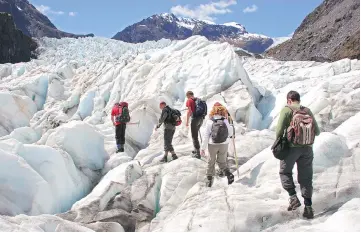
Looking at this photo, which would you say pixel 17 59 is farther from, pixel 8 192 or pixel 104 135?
pixel 8 192

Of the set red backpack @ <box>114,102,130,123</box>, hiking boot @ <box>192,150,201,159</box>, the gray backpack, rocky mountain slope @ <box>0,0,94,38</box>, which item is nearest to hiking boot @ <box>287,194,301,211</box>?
the gray backpack

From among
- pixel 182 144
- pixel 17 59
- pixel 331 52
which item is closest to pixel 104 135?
pixel 182 144

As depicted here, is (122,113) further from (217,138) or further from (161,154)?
(217,138)

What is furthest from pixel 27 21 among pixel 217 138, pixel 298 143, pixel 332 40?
pixel 298 143

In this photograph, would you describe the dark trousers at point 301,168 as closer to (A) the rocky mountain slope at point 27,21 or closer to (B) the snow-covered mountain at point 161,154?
(B) the snow-covered mountain at point 161,154

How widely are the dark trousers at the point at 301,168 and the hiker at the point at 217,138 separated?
1862mm

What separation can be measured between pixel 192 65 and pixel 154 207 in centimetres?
936

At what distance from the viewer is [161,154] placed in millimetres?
11625

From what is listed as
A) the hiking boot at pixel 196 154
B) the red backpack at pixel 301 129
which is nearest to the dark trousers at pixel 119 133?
the hiking boot at pixel 196 154

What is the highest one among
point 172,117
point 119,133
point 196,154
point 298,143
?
point 172,117

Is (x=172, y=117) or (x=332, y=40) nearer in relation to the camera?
(x=172, y=117)

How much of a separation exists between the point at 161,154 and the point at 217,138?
3.80m

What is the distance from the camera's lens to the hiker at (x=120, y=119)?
39.6ft

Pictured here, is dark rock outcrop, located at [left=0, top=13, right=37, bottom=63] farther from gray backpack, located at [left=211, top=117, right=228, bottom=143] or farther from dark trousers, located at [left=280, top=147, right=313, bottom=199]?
dark trousers, located at [left=280, top=147, right=313, bottom=199]
